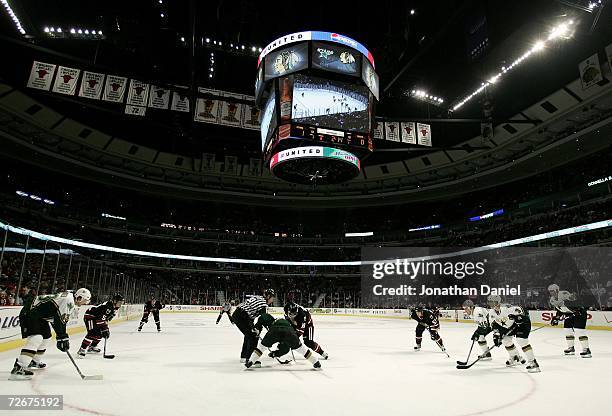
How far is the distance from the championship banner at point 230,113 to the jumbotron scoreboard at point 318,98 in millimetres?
2901

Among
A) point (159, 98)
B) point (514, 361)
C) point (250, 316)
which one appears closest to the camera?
point (250, 316)

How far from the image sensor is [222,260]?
44.0 metres

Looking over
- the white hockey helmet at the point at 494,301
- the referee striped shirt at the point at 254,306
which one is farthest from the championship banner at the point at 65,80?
the white hockey helmet at the point at 494,301

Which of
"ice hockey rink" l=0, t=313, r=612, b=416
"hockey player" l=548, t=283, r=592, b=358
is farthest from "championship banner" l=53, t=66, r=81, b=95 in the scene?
"hockey player" l=548, t=283, r=592, b=358

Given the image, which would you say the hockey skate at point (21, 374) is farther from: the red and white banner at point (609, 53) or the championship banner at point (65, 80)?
the red and white banner at point (609, 53)

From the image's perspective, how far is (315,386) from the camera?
18.8 ft

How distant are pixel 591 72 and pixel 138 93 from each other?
1942 centimetres

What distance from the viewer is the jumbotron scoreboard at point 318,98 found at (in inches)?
543

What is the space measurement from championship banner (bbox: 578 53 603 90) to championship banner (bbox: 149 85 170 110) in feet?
59.3

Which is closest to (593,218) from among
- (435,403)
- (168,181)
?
(435,403)

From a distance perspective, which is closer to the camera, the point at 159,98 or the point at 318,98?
the point at 318,98

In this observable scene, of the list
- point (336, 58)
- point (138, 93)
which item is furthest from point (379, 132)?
point (138, 93)

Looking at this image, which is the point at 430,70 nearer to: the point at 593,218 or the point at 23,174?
the point at 593,218

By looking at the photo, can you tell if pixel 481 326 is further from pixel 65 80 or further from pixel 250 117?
pixel 65 80
